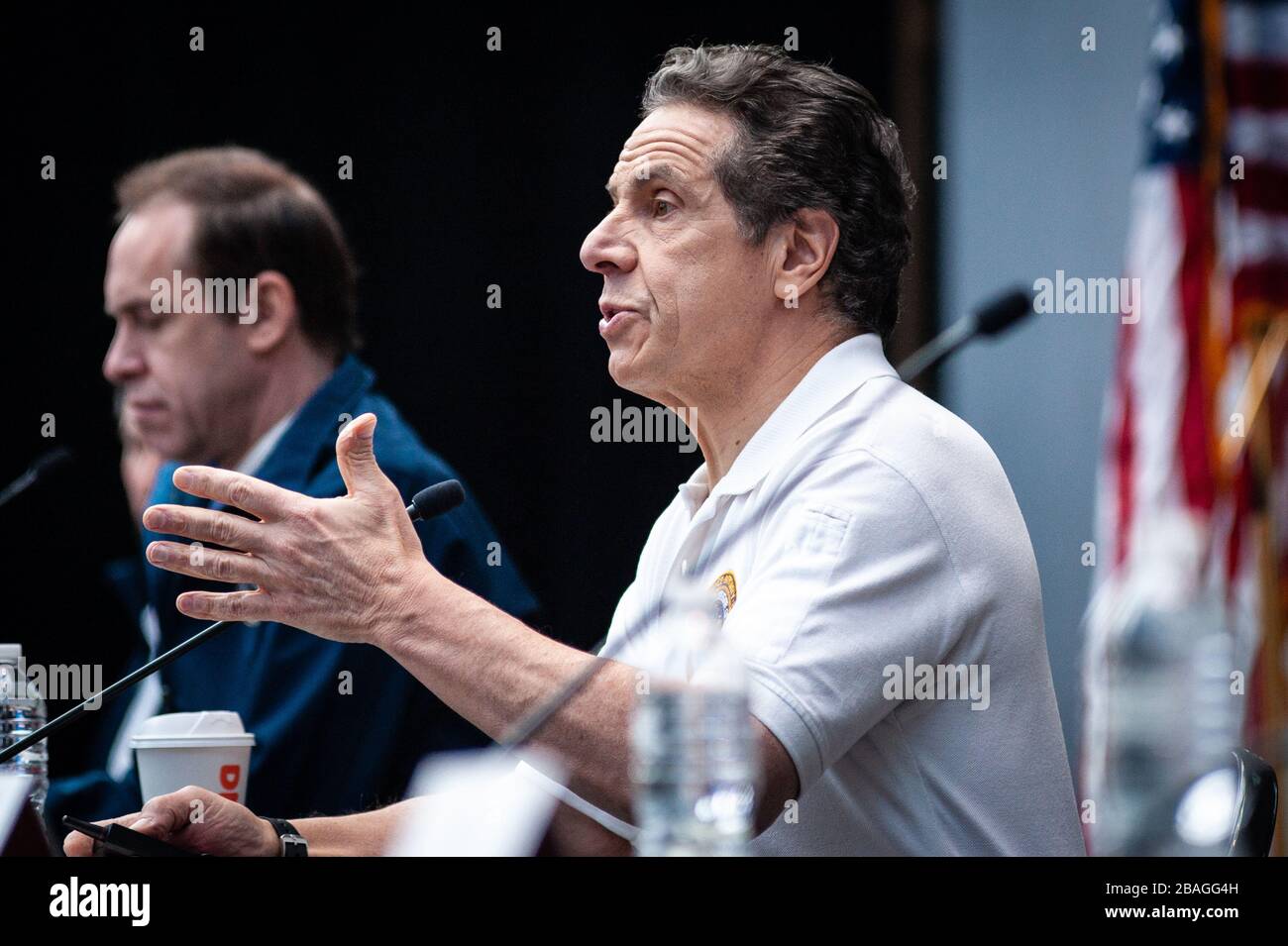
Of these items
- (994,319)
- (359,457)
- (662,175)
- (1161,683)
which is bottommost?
(1161,683)

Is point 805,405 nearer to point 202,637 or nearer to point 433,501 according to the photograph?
point 433,501

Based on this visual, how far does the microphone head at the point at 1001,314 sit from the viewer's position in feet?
6.99

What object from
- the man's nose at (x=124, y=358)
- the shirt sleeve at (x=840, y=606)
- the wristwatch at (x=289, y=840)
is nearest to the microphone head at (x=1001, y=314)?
the shirt sleeve at (x=840, y=606)

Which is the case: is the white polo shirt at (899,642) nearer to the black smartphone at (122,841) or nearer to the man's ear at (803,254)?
the man's ear at (803,254)

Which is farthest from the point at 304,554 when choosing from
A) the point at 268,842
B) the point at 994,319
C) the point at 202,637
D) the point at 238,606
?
the point at 994,319

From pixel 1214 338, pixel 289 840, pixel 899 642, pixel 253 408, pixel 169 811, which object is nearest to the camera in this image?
pixel 899 642

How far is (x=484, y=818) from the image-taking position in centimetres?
212

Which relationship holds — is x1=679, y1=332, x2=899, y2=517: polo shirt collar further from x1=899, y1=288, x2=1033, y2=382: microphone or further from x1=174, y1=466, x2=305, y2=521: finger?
x1=174, y1=466, x2=305, y2=521: finger

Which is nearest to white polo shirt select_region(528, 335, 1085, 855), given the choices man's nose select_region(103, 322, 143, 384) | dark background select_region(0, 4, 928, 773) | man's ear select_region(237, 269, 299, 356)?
dark background select_region(0, 4, 928, 773)

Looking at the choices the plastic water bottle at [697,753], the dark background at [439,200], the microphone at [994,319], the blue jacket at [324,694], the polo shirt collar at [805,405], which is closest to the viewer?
the plastic water bottle at [697,753]

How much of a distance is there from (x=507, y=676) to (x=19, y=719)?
92 centimetres

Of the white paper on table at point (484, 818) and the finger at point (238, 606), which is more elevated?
the finger at point (238, 606)

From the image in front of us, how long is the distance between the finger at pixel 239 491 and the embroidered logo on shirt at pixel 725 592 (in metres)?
0.53

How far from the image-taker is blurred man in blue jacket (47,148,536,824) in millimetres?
2729
